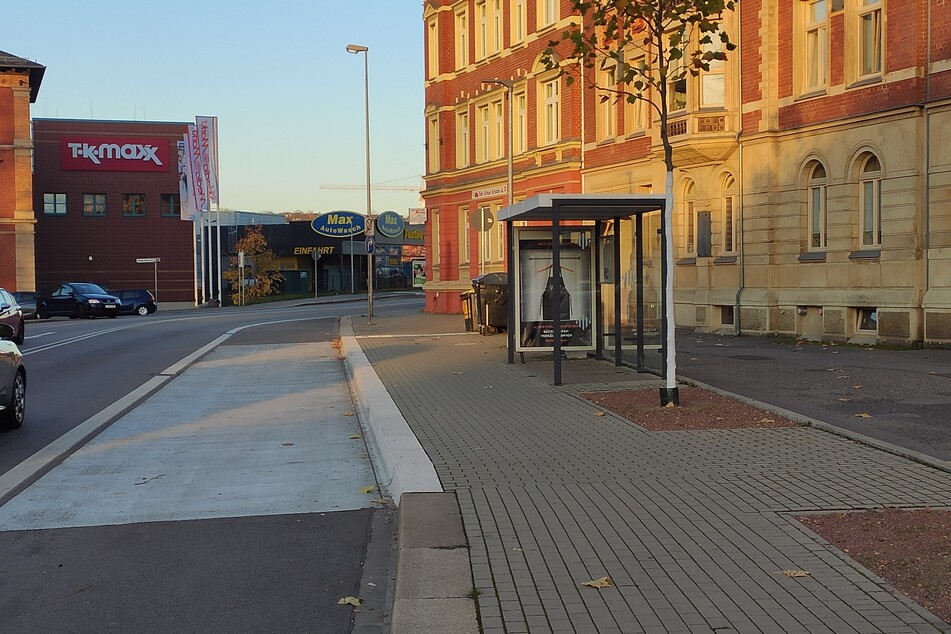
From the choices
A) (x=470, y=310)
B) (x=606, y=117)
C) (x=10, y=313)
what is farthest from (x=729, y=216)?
(x=10, y=313)

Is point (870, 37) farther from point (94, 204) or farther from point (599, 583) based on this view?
point (94, 204)

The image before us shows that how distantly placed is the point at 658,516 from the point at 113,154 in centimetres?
6858

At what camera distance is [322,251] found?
80.4 m

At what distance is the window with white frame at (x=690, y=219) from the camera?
85.9ft

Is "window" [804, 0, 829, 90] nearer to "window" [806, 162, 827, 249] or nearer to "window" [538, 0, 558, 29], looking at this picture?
"window" [806, 162, 827, 249]

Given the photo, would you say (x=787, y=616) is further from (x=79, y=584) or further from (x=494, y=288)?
(x=494, y=288)

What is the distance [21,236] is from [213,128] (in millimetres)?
15497

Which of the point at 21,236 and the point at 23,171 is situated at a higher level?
the point at 23,171

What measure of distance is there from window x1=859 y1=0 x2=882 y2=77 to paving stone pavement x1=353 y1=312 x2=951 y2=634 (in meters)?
12.5

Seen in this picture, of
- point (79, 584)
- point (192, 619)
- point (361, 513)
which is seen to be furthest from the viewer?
point (361, 513)

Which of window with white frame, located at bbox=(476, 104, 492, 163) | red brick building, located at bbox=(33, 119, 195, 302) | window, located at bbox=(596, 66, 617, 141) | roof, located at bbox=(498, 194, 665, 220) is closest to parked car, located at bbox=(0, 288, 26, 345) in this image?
roof, located at bbox=(498, 194, 665, 220)

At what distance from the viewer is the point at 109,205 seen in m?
69.4

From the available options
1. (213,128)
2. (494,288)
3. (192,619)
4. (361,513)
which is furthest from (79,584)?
(213,128)

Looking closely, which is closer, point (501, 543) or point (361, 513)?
point (501, 543)
